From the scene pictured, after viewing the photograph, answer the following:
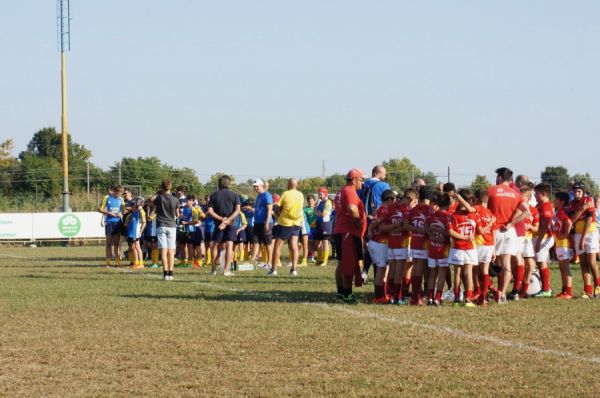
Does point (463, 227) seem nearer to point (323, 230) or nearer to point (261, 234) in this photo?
point (261, 234)

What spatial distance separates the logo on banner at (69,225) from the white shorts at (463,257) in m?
36.5

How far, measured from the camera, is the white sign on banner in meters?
47.4

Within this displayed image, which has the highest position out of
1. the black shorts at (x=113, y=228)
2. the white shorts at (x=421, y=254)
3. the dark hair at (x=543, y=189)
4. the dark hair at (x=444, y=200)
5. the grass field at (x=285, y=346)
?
the dark hair at (x=543, y=189)

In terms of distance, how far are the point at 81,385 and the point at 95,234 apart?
4105 cm

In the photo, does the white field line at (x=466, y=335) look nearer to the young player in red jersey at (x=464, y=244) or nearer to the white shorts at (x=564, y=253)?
the young player in red jersey at (x=464, y=244)

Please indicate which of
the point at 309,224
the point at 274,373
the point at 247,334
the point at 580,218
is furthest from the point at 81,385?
the point at 309,224

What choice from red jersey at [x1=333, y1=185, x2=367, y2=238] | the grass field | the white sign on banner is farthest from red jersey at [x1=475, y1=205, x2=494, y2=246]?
the white sign on banner

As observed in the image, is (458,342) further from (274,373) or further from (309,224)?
(309,224)

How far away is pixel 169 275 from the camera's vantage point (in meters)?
20.1

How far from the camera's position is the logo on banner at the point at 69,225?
4825cm

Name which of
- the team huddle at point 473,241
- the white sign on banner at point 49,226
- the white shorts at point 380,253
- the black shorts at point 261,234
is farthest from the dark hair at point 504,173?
the white sign on banner at point 49,226

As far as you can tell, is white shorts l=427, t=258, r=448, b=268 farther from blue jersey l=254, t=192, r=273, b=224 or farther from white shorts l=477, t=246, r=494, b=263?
blue jersey l=254, t=192, r=273, b=224

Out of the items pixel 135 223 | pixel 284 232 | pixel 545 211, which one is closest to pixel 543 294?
pixel 545 211

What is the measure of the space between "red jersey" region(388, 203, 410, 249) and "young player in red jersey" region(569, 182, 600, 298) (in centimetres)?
289
